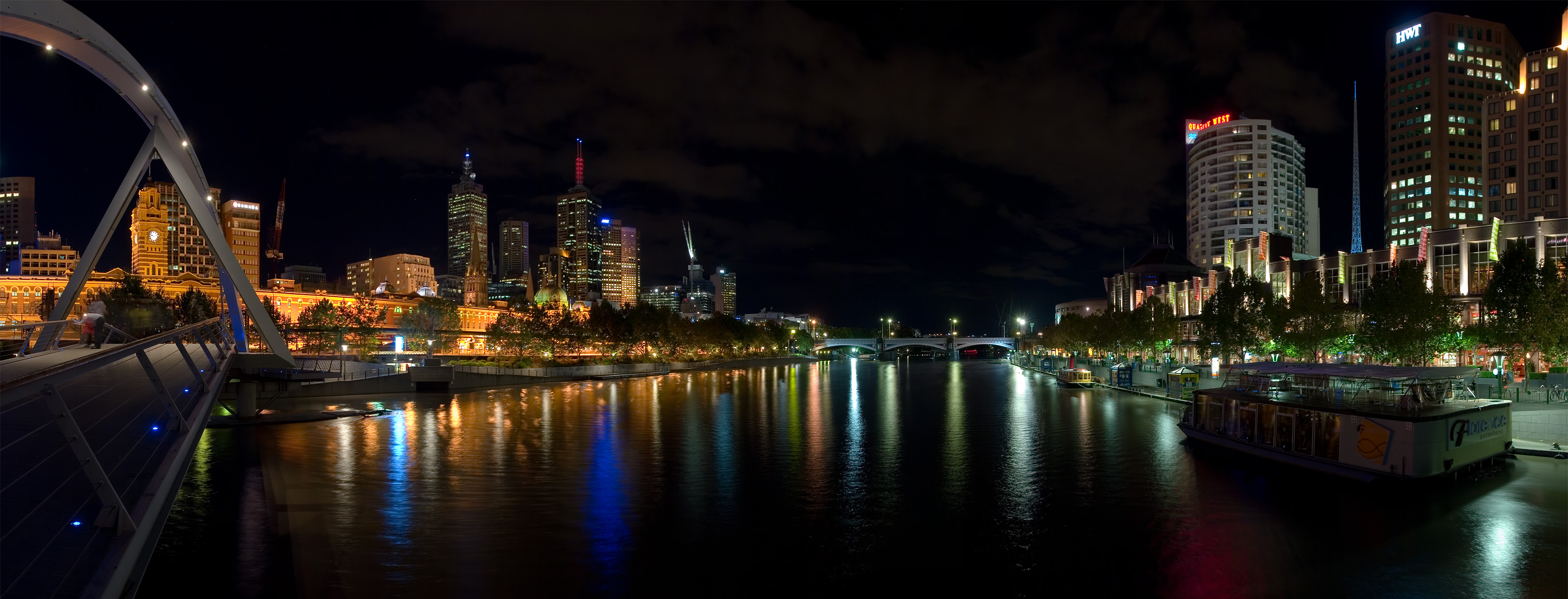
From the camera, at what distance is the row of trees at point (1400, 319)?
46000mm

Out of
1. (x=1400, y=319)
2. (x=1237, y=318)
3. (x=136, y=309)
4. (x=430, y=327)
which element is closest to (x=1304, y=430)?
(x=1400, y=319)

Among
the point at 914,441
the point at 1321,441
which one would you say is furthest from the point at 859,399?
the point at 1321,441

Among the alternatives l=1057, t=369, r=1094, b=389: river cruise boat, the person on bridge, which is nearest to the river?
the person on bridge

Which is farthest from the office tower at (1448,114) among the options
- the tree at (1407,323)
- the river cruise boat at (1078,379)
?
the tree at (1407,323)

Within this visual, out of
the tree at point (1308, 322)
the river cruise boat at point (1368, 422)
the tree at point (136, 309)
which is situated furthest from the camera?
the tree at point (136, 309)

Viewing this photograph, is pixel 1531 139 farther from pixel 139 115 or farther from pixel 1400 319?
pixel 139 115

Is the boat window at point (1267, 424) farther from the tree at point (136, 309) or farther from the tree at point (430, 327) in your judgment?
the tree at point (430, 327)

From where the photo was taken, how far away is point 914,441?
4119cm

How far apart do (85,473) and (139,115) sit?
124 feet

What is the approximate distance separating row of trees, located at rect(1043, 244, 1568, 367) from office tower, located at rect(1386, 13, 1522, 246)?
90.1 m

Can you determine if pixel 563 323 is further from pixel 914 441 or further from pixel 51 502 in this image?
pixel 51 502

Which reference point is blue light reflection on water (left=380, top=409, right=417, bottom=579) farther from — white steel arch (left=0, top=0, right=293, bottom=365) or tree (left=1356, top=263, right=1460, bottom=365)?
tree (left=1356, top=263, right=1460, bottom=365)

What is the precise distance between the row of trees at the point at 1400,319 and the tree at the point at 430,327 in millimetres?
92984

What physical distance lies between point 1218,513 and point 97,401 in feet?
91.7
